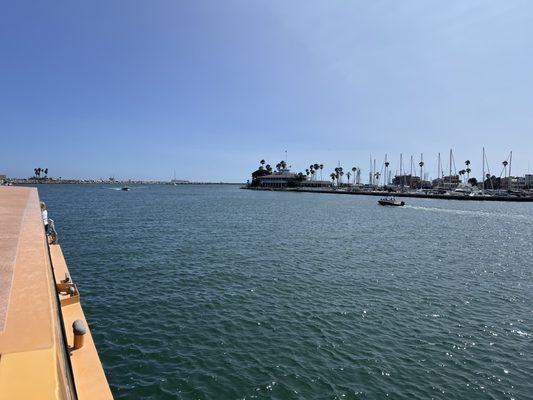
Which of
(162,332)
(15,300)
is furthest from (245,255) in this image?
(15,300)

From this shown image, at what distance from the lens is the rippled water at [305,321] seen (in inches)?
346

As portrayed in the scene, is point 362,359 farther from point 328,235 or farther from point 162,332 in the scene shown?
point 328,235

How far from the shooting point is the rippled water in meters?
8.80

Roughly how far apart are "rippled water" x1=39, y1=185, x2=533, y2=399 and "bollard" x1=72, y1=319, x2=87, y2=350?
182 cm

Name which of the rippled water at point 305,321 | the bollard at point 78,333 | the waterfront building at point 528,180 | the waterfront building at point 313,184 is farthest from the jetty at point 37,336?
the waterfront building at point 528,180

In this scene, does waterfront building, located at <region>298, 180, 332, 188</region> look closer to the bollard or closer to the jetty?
the jetty

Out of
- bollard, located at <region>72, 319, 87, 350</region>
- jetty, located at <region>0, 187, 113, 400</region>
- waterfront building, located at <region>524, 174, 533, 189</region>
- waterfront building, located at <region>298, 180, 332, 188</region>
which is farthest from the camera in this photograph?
waterfront building, located at <region>298, 180, 332, 188</region>

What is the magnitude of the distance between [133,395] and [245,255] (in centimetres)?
1503

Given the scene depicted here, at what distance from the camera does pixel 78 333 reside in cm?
703

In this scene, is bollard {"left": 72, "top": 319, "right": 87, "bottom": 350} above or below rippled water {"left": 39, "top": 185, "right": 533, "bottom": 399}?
above

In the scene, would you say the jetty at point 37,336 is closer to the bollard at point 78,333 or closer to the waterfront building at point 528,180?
the bollard at point 78,333

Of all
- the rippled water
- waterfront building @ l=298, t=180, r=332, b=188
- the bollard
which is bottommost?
the rippled water

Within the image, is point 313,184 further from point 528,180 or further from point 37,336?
point 37,336

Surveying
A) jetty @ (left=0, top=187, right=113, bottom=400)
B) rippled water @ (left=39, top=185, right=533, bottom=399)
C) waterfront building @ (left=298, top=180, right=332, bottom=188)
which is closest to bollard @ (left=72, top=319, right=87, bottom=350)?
jetty @ (left=0, top=187, right=113, bottom=400)
